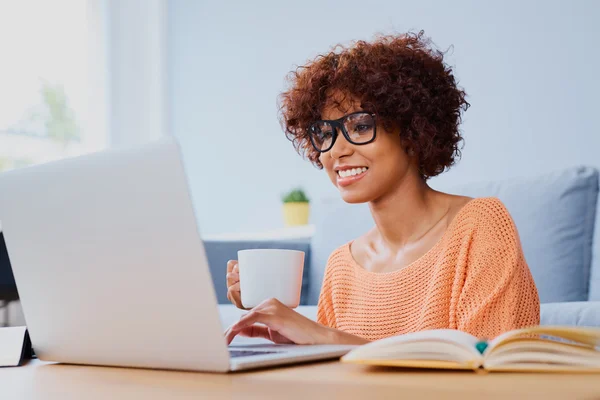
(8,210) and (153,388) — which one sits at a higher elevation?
(8,210)

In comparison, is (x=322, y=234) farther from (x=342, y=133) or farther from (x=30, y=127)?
(x=30, y=127)

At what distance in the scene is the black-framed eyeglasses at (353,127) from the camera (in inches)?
59.6

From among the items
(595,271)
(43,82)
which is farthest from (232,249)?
(43,82)

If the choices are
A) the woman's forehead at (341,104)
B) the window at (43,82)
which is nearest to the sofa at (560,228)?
the woman's forehead at (341,104)

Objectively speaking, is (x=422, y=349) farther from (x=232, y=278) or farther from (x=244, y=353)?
(x=232, y=278)

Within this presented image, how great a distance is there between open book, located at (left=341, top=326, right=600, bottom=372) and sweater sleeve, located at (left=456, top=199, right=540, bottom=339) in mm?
531

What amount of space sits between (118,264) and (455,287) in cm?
80

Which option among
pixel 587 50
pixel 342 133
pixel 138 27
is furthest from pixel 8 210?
pixel 138 27

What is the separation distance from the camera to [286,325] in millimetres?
992

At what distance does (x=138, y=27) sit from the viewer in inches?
182

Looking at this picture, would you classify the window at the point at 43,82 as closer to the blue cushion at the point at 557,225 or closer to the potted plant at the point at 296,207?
the potted plant at the point at 296,207

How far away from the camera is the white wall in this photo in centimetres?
286

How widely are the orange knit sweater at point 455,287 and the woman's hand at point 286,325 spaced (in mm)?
370

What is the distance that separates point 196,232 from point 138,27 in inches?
165
